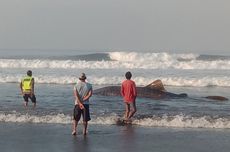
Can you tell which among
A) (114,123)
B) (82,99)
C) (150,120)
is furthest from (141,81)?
(82,99)

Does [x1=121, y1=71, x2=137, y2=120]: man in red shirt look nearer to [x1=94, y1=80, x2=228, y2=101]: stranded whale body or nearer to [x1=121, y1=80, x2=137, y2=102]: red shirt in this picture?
[x1=121, y1=80, x2=137, y2=102]: red shirt

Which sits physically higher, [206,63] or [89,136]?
[206,63]

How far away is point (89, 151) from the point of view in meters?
12.0

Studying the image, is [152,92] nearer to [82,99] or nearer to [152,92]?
[152,92]

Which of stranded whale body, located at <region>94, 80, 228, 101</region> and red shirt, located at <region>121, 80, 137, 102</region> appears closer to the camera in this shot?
red shirt, located at <region>121, 80, 137, 102</region>

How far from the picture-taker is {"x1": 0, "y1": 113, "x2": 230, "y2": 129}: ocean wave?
51.4ft

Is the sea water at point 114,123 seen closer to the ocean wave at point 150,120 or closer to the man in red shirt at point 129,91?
the ocean wave at point 150,120

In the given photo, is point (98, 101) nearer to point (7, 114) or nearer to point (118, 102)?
point (118, 102)

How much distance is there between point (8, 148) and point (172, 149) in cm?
407

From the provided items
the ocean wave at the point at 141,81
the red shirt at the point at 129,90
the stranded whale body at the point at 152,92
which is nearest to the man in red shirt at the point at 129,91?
the red shirt at the point at 129,90

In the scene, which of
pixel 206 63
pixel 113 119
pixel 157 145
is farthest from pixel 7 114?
pixel 206 63

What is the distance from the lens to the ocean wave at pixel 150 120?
15.7 m

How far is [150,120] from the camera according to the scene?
16.2 m

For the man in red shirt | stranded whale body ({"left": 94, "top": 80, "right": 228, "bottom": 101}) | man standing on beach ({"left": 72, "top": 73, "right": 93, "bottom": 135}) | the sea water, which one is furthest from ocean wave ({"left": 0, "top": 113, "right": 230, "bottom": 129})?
stranded whale body ({"left": 94, "top": 80, "right": 228, "bottom": 101})
